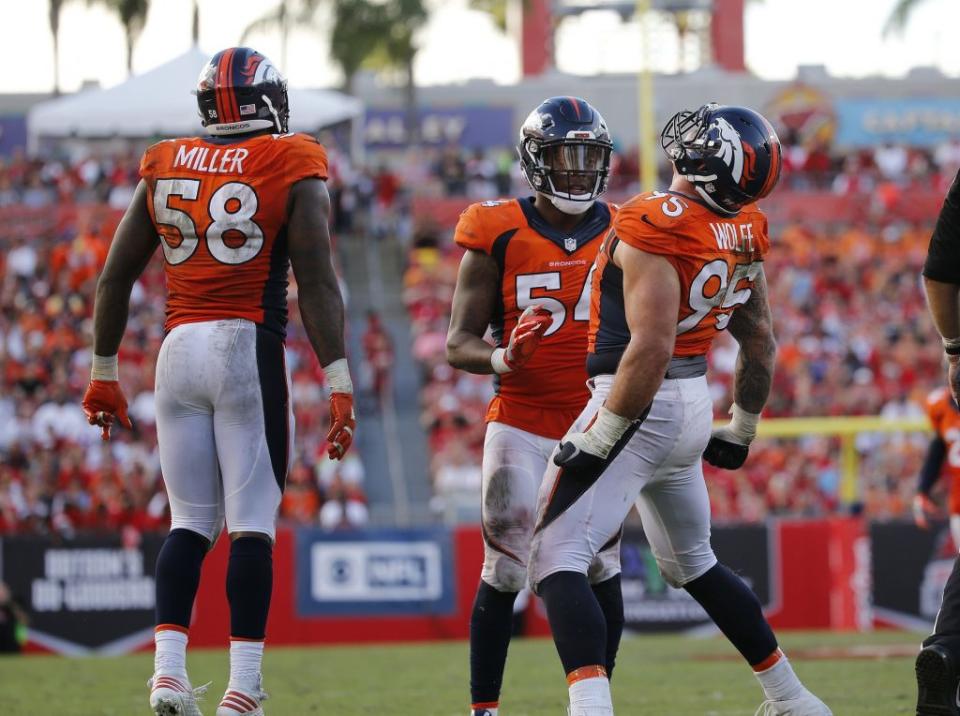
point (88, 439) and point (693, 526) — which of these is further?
point (88, 439)

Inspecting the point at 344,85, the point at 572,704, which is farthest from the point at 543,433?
the point at 344,85

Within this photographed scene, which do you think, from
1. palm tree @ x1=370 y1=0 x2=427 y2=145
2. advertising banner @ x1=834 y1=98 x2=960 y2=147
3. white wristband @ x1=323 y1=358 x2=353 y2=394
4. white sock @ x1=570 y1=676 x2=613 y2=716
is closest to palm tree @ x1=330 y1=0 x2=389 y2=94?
palm tree @ x1=370 y1=0 x2=427 y2=145

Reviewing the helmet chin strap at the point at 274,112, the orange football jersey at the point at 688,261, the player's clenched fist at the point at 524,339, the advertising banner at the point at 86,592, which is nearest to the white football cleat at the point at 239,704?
the player's clenched fist at the point at 524,339

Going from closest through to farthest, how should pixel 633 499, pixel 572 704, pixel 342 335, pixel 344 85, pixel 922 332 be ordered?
pixel 572 704, pixel 633 499, pixel 342 335, pixel 922 332, pixel 344 85

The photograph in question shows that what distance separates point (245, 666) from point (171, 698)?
29cm

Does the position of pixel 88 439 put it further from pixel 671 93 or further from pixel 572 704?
pixel 671 93

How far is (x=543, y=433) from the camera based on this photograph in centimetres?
558

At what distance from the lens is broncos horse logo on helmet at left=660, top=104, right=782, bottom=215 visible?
16.2 feet

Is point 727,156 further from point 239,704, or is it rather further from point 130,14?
point 130,14

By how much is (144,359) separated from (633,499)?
13.5m

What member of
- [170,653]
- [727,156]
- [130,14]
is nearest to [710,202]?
[727,156]

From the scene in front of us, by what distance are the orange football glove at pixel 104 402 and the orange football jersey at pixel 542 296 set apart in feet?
4.52

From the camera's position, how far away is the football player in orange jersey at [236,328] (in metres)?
5.32

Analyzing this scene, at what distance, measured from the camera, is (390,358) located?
19719 mm
